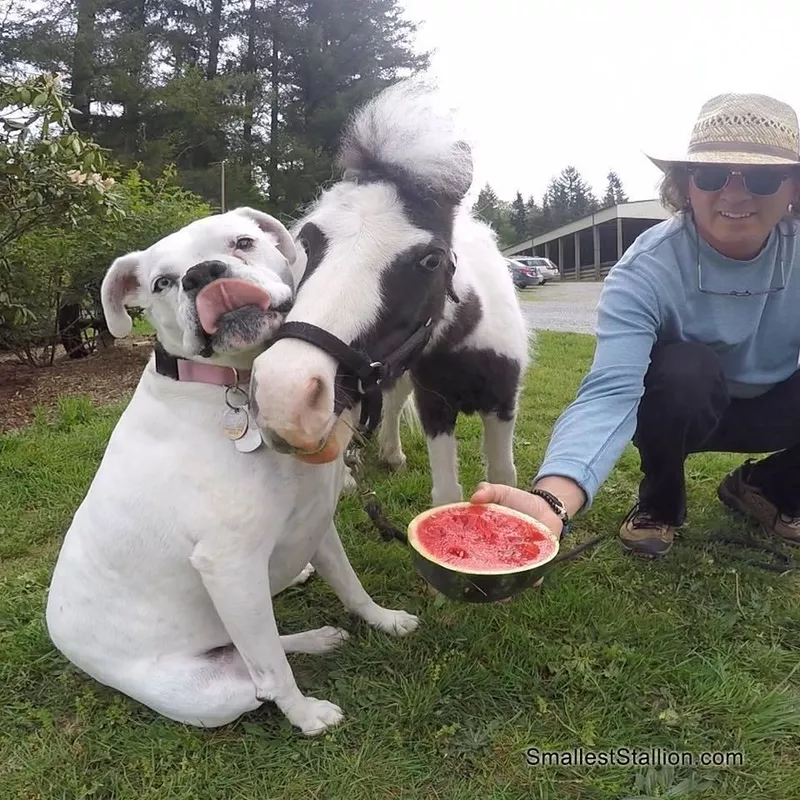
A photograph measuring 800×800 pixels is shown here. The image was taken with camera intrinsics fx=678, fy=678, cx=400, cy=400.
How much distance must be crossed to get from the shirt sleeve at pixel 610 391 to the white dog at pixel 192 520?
2.66 ft

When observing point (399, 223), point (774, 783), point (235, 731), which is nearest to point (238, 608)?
point (235, 731)

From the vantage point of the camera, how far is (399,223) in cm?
206

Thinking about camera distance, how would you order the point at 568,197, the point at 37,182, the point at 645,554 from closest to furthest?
the point at 645,554 → the point at 37,182 → the point at 568,197

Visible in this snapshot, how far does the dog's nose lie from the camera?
190cm

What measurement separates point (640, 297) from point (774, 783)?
5.57 feet

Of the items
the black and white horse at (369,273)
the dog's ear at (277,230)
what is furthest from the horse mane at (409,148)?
the dog's ear at (277,230)

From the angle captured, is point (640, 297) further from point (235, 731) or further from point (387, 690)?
point (235, 731)

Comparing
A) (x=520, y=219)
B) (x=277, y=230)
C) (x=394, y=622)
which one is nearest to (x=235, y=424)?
(x=277, y=230)

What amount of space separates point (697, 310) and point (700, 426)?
494 millimetres

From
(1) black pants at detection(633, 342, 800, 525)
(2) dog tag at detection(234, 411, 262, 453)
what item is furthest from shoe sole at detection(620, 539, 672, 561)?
(2) dog tag at detection(234, 411, 262, 453)

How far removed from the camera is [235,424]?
6.75 feet

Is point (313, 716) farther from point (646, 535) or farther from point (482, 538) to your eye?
point (646, 535)

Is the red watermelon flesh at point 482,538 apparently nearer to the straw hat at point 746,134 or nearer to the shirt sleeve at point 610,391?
the shirt sleeve at point 610,391

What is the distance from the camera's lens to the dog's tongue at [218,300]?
1866 millimetres
